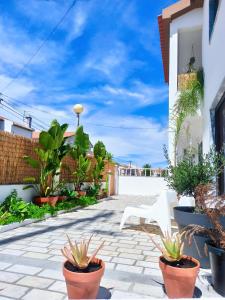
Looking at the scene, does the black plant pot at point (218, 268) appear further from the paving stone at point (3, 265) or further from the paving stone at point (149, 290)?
the paving stone at point (3, 265)

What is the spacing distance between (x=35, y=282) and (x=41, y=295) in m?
0.36

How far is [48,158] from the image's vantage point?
842 cm

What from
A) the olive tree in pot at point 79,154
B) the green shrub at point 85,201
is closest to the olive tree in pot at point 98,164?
the green shrub at point 85,201

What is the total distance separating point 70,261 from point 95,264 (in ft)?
0.88

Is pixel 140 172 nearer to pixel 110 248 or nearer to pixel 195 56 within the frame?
pixel 195 56

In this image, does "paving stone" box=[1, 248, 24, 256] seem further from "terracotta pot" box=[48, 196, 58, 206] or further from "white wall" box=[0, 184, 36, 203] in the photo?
"terracotta pot" box=[48, 196, 58, 206]

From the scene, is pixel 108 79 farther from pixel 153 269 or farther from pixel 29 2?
pixel 153 269

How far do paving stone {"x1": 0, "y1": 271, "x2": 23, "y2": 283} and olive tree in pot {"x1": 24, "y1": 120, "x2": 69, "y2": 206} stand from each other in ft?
15.3

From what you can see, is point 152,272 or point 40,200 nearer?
point 152,272

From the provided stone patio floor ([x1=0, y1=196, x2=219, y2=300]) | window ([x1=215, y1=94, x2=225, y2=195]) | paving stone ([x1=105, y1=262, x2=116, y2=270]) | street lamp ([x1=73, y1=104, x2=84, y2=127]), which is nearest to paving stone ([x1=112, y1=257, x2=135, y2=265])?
stone patio floor ([x1=0, y1=196, x2=219, y2=300])

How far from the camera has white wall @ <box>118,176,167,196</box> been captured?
57.3 feet

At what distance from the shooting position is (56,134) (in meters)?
8.63

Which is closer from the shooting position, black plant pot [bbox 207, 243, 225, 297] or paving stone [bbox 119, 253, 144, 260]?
black plant pot [bbox 207, 243, 225, 297]

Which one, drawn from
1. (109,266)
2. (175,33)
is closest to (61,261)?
(109,266)
